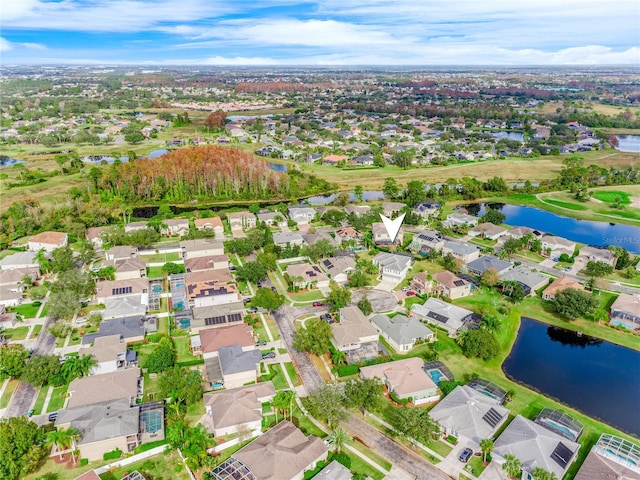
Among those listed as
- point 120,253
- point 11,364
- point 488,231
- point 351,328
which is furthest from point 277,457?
point 488,231

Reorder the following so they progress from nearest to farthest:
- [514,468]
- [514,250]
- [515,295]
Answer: [514,468]
[515,295]
[514,250]

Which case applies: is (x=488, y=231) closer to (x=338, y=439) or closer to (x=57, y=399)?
(x=338, y=439)

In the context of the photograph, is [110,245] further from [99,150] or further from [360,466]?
[99,150]

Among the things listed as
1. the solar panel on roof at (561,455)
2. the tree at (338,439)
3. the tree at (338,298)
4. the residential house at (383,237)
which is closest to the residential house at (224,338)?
the tree at (338,298)

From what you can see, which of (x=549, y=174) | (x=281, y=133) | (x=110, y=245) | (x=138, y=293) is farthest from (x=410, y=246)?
(x=281, y=133)

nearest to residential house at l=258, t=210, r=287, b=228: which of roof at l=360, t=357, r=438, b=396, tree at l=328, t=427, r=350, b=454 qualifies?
roof at l=360, t=357, r=438, b=396

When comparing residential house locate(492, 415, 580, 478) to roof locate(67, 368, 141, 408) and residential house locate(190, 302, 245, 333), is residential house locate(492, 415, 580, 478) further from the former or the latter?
roof locate(67, 368, 141, 408)
